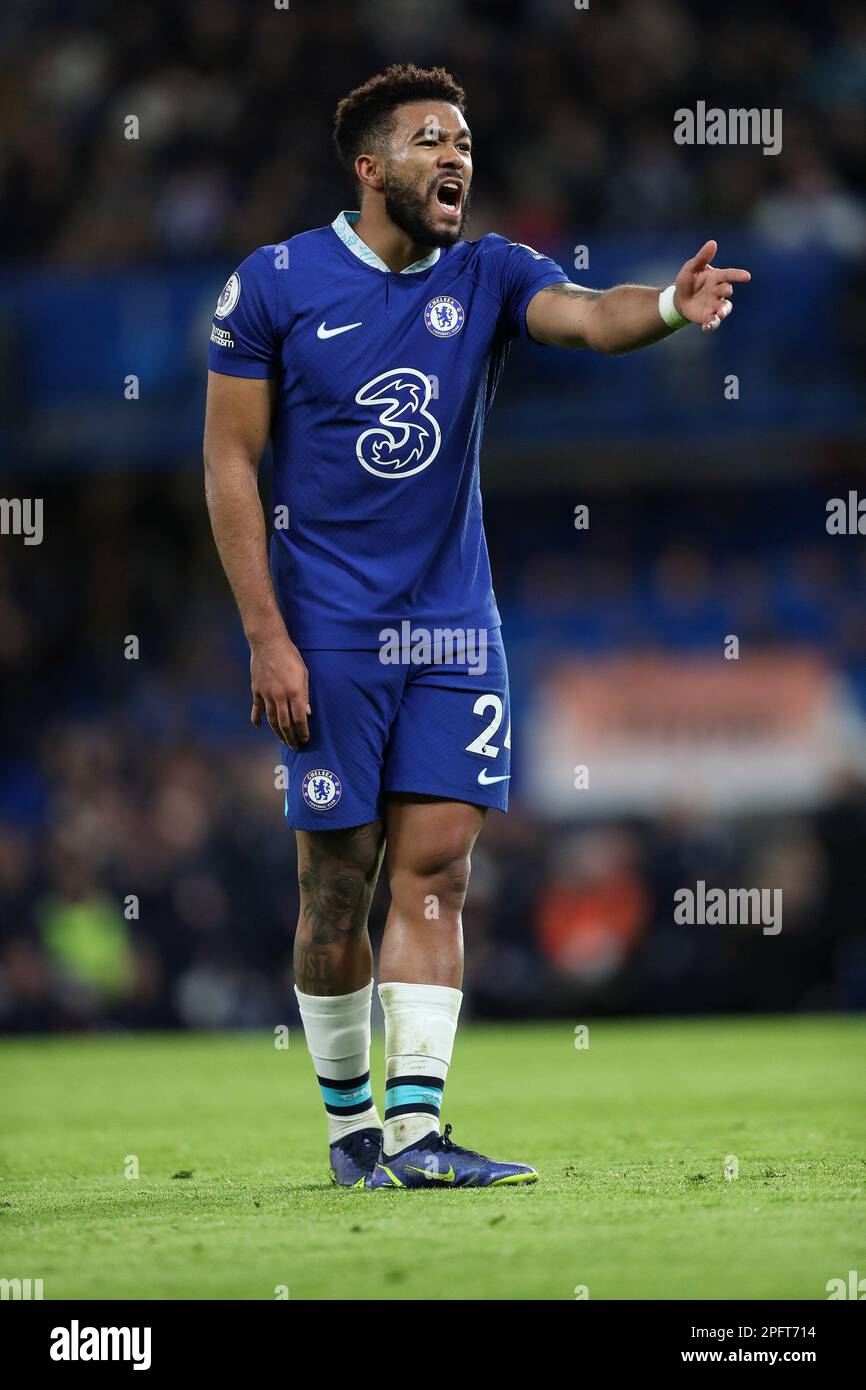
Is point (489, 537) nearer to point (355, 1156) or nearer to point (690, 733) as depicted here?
point (690, 733)

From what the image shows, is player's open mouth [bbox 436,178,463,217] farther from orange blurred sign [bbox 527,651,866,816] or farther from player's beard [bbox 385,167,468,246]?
orange blurred sign [bbox 527,651,866,816]

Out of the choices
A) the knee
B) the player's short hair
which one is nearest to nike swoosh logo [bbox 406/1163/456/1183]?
the knee

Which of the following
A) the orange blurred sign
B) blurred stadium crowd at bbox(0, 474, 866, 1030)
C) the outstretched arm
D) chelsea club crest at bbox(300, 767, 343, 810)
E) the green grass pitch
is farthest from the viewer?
the orange blurred sign

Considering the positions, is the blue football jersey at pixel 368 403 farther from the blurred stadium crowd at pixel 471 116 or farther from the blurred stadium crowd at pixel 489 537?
the blurred stadium crowd at pixel 471 116

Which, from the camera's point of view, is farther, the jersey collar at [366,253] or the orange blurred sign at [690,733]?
the orange blurred sign at [690,733]

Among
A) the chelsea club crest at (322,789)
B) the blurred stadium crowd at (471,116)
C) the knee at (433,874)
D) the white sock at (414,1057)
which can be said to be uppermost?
the blurred stadium crowd at (471,116)

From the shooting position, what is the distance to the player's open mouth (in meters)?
4.52

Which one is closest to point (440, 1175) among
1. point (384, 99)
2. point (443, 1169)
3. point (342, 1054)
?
point (443, 1169)

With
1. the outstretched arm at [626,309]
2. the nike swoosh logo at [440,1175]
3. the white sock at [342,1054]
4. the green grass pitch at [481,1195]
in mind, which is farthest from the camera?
the white sock at [342,1054]

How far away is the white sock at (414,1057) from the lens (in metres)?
4.39

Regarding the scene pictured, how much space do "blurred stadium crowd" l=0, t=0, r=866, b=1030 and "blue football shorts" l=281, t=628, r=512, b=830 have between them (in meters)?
8.51

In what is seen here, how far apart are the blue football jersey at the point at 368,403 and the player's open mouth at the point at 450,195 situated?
0.17 metres

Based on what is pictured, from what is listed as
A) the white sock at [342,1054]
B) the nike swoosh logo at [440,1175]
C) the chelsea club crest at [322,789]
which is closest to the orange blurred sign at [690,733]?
the white sock at [342,1054]

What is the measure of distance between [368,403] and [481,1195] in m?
1.79
